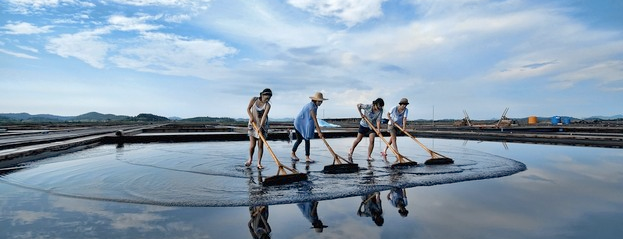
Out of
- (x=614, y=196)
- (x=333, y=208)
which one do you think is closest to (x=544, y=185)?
(x=614, y=196)

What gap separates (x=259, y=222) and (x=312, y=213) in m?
0.68

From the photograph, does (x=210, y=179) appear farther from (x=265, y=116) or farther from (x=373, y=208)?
(x=373, y=208)

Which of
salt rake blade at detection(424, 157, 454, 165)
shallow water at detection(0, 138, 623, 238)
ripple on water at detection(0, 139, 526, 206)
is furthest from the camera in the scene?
salt rake blade at detection(424, 157, 454, 165)

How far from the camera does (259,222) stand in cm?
365

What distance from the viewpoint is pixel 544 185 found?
5.62 metres

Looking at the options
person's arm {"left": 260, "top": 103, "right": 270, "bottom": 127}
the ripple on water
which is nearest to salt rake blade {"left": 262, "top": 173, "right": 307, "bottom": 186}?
Result: the ripple on water

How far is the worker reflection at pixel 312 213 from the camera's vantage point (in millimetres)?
3508

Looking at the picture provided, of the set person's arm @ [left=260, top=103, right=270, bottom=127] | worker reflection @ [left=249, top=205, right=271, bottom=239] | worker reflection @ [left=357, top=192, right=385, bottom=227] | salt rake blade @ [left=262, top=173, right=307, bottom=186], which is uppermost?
person's arm @ [left=260, top=103, right=270, bottom=127]

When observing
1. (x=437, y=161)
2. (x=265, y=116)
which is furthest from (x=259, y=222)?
(x=437, y=161)

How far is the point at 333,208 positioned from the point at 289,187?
4.91 ft

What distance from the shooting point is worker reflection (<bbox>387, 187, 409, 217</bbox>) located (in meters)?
4.08

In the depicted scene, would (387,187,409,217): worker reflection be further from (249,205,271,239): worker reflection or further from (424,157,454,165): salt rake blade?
(424,157,454,165): salt rake blade

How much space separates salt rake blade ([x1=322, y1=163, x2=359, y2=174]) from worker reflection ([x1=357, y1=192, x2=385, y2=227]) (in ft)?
7.04

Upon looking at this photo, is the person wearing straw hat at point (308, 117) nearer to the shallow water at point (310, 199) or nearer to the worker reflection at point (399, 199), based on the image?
the shallow water at point (310, 199)
